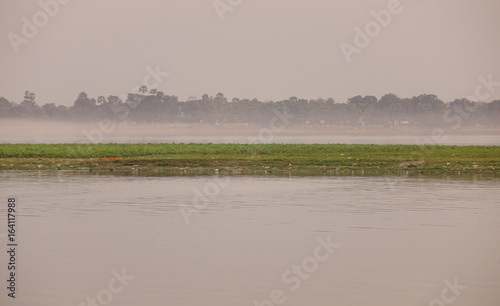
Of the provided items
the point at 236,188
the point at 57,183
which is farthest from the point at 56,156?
the point at 236,188

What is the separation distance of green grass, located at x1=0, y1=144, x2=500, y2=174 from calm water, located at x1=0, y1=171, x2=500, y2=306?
1579 cm

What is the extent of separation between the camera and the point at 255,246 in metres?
21.5

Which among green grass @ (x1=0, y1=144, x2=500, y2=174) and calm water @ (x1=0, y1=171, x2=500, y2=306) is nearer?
calm water @ (x1=0, y1=171, x2=500, y2=306)

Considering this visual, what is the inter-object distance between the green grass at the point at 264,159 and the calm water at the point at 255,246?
1579 centimetres

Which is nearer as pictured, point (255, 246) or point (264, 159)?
point (255, 246)

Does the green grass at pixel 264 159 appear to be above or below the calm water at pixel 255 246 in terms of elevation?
above

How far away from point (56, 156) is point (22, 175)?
14.9 meters

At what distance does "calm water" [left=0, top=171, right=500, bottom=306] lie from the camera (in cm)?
1638

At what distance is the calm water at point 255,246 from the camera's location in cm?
1638

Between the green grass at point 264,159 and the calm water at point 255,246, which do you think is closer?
the calm water at point 255,246

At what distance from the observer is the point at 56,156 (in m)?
63.8

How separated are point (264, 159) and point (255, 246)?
38.0 metres

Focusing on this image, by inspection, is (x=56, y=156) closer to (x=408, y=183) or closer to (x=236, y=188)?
(x=236, y=188)

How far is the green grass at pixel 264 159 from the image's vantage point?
53719mm
